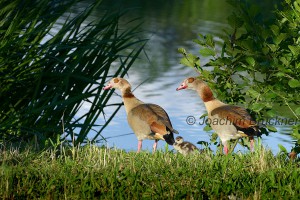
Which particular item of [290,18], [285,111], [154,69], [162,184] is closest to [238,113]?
[290,18]

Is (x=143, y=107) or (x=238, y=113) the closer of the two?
(x=238, y=113)

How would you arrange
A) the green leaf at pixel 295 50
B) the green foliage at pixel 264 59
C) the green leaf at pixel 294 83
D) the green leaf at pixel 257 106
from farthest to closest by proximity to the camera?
the green leaf at pixel 257 106 < the green foliage at pixel 264 59 < the green leaf at pixel 295 50 < the green leaf at pixel 294 83

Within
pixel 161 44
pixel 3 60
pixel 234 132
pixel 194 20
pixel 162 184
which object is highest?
pixel 194 20

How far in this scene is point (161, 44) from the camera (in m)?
27.6

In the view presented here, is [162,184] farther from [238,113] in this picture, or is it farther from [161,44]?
[161,44]

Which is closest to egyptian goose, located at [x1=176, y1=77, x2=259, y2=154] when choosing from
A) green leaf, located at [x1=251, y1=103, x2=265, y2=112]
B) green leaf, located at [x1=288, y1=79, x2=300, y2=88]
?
green leaf, located at [x1=251, y1=103, x2=265, y2=112]

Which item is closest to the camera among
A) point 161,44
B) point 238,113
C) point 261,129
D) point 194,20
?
point 238,113

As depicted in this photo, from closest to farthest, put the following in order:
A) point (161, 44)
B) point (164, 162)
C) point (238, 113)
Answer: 1. point (164, 162)
2. point (238, 113)
3. point (161, 44)

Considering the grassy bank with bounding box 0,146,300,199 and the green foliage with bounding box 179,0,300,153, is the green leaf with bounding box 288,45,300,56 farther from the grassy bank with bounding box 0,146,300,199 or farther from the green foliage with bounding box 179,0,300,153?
the grassy bank with bounding box 0,146,300,199

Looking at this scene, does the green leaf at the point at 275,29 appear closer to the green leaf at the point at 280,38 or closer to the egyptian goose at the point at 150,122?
the green leaf at the point at 280,38

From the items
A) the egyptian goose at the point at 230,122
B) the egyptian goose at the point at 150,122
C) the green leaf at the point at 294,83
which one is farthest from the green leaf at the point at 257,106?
the egyptian goose at the point at 150,122

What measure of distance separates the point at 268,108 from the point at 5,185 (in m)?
3.39

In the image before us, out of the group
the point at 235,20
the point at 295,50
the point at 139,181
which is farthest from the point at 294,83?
the point at 139,181

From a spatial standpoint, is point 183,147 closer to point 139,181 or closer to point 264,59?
point 264,59
